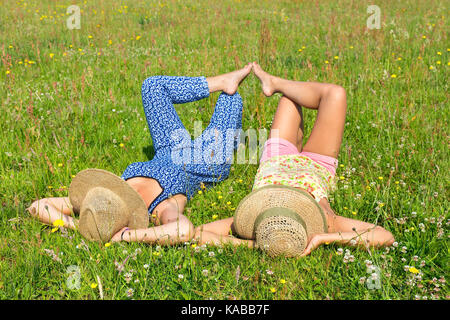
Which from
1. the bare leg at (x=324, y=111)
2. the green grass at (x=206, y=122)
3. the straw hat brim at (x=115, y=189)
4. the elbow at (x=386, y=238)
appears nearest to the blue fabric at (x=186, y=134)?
the green grass at (x=206, y=122)

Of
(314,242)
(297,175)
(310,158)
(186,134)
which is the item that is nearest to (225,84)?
(186,134)

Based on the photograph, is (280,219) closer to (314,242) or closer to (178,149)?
(314,242)

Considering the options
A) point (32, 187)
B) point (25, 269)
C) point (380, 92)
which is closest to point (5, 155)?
point (32, 187)

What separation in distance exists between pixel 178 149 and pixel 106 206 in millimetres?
1196

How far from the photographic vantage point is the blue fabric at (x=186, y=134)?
3803mm

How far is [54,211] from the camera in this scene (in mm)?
3219

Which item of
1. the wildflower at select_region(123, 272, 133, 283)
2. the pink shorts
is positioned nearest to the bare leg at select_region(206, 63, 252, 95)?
the pink shorts

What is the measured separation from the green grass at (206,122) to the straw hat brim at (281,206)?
174 millimetres

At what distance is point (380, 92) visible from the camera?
17.2 feet

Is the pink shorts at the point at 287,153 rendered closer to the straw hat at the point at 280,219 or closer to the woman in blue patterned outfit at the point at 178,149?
the woman in blue patterned outfit at the point at 178,149

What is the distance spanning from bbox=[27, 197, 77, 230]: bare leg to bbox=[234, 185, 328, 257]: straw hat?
1306mm

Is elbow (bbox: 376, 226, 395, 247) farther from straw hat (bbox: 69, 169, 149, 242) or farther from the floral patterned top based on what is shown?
straw hat (bbox: 69, 169, 149, 242)

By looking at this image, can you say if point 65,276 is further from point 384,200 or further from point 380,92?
point 380,92

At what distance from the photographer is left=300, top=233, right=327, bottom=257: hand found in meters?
2.69
